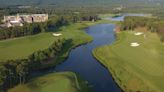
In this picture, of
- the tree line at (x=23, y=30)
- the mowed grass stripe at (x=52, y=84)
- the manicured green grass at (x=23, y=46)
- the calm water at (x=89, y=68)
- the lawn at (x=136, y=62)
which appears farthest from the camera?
the tree line at (x=23, y=30)

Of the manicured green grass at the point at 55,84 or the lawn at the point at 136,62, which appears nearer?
the manicured green grass at the point at 55,84

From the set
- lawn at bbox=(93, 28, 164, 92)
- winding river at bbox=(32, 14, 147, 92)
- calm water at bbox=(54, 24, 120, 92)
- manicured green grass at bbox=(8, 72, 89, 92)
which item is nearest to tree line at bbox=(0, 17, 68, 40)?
winding river at bbox=(32, 14, 147, 92)

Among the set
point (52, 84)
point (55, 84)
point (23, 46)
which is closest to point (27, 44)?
point (23, 46)

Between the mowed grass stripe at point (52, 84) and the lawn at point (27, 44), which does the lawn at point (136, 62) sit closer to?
the mowed grass stripe at point (52, 84)

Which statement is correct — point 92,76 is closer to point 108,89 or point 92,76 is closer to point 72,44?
point 108,89

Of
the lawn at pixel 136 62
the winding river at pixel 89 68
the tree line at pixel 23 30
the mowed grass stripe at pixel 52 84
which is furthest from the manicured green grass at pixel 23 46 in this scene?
the mowed grass stripe at pixel 52 84

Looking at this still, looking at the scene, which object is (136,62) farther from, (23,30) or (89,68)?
(23,30)
